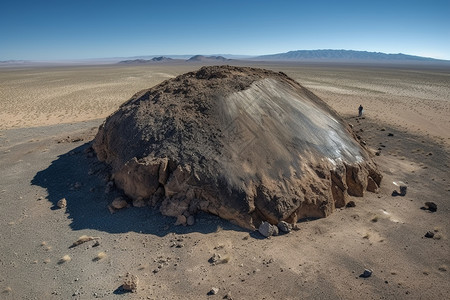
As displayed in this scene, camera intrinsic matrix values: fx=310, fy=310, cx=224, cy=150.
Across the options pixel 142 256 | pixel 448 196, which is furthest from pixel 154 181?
pixel 448 196

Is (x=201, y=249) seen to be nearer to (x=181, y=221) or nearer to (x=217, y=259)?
(x=217, y=259)

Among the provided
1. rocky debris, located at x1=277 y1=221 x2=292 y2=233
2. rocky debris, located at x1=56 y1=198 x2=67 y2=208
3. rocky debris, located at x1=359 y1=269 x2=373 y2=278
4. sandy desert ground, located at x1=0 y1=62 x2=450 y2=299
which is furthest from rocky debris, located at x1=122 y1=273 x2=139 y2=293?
rocky debris, located at x1=359 y1=269 x2=373 y2=278

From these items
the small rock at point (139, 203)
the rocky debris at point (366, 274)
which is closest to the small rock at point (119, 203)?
the small rock at point (139, 203)


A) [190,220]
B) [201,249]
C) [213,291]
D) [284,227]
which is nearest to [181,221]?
[190,220]

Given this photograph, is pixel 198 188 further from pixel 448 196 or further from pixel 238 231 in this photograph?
pixel 448 196

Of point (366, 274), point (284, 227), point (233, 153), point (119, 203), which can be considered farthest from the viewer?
point (233, 153)
